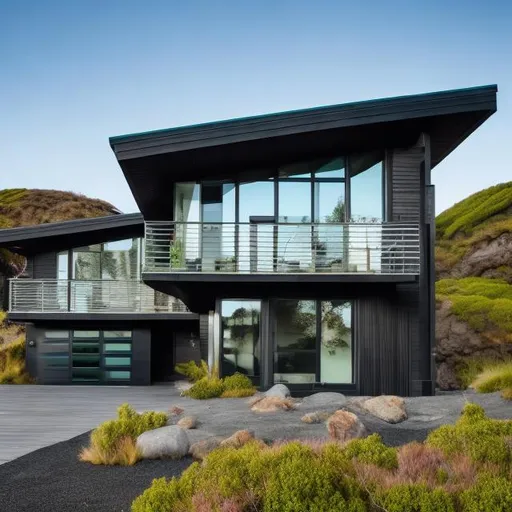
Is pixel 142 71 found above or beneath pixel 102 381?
above

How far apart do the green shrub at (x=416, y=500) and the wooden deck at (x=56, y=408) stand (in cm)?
587

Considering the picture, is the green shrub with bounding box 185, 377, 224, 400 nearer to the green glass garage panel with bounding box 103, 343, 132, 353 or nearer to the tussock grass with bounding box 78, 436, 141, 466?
the tussock grass with bounding box 78, 436, 141, 466

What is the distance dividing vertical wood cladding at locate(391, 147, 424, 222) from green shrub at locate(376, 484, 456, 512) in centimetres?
1175

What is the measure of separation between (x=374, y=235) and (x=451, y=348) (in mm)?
8615

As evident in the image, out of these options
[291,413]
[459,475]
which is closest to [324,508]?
[459,475]

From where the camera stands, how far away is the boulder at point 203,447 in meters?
9.90

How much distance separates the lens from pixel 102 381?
2486cm

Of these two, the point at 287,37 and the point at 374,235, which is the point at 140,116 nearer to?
the point at 287,37

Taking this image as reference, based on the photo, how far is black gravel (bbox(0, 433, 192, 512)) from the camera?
754 cm

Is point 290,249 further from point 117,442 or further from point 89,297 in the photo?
point 89,297

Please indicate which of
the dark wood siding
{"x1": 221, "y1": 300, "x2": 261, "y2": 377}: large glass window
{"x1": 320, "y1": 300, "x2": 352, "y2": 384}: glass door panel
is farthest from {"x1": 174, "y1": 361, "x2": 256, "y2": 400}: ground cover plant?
the dark wood siding

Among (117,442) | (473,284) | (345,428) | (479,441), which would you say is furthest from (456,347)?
(479,441)

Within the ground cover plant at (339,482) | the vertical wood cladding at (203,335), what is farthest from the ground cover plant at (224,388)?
the ground cover plant at (339,482)

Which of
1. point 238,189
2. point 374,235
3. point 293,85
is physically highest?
point 293,85
